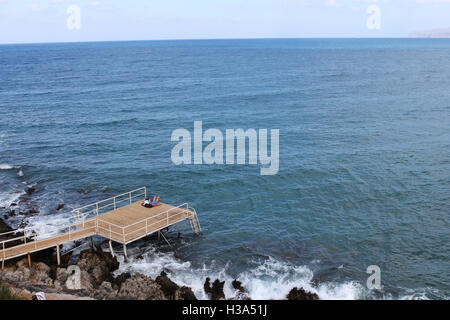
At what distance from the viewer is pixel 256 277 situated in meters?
28.3

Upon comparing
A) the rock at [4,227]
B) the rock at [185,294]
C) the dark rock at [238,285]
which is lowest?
the dark rock at [238,285]

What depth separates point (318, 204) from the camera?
127 feet

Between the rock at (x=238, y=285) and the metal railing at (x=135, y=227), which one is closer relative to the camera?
the rock at (x=238, y=285)

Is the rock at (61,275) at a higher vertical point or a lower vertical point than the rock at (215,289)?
higher

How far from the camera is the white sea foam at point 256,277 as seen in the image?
2672 cm

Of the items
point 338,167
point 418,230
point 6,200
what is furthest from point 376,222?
point 6,200

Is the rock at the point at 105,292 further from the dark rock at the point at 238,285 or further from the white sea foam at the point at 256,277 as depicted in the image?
the dark rock at the point at 238,285

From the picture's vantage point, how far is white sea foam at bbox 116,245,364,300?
87.7ft

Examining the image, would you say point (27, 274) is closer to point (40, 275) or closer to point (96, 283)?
point (40, 275)

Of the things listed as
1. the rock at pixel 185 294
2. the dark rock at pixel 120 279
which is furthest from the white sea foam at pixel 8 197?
the rock at pixel 185 294

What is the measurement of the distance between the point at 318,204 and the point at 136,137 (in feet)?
105

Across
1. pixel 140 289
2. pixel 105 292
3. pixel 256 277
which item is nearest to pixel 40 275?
pixel 105 292

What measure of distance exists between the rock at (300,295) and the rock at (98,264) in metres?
11.7

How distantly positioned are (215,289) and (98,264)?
328 inches
